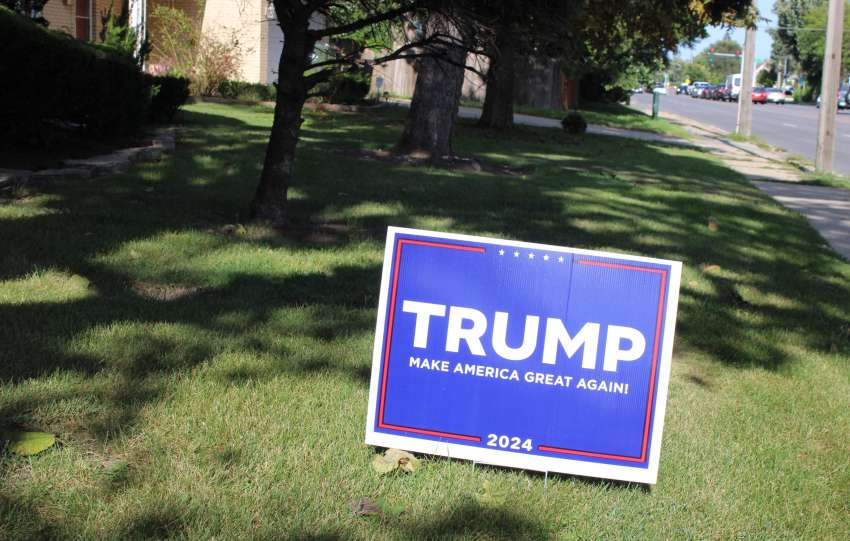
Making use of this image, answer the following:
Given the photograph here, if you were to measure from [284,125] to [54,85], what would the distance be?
3068 millimetres

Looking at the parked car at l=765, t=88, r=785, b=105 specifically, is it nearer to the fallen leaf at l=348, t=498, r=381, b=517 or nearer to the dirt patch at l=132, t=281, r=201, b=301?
the dirt patch at l=132, t=281, r=201, b=301

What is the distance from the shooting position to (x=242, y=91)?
24.8 m

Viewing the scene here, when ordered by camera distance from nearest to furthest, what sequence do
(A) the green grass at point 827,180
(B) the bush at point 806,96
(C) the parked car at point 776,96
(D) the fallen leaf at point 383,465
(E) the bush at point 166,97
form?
1. (D) the fallen leaf at point 383,465
2. (E) the bush at point 166,97
3. (A) the green grass at point 827,180
4. (C) the parked car at point 776,96
5. (B) the bush at point 806,96

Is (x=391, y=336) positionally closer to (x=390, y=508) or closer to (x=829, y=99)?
(x=390, y=508)

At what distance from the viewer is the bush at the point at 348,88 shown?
25.6 m

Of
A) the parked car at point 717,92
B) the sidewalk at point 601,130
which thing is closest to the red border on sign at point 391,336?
the sidewalk at point 601,130

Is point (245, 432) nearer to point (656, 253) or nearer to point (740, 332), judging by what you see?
point (740, 332)

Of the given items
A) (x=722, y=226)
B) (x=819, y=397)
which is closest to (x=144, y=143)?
(x=722, y=226)

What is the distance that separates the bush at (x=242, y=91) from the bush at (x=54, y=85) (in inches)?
504

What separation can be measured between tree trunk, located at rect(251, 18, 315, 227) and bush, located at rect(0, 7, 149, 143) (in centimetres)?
269

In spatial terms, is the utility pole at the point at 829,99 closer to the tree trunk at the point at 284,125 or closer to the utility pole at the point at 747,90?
the utility pole at the point at 747,90

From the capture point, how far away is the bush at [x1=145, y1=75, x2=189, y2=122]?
14.6 meters

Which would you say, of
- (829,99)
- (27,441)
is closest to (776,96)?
(829,99)

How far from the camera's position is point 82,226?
679cm
